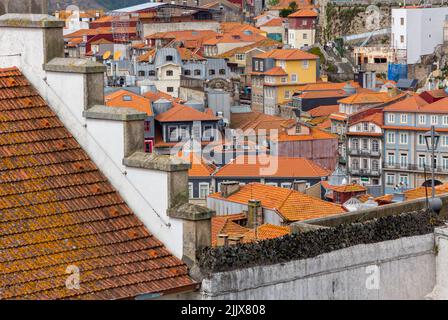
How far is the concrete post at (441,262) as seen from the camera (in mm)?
12117

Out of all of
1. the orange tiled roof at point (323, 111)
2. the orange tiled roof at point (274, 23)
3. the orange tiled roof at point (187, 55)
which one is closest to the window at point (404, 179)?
the orange tiled roof at point (323, 111)

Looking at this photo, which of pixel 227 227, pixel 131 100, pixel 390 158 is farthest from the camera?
pixel 390 158

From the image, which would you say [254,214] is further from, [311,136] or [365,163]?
[365,163]

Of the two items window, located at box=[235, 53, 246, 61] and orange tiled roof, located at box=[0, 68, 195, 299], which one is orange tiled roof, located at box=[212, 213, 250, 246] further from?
window, located at box=[235, 53, 246, 61]

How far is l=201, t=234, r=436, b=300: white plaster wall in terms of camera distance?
400 inches

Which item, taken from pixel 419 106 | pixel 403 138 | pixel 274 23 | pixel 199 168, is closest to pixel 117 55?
pixel 274 23

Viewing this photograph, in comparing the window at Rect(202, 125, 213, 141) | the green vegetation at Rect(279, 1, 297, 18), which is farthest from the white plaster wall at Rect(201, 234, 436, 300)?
the green vegetation at Rect(279, 1, 297, 18)

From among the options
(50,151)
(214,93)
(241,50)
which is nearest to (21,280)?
(50,151)

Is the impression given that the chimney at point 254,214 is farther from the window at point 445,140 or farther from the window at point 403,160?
the window at point 403,160

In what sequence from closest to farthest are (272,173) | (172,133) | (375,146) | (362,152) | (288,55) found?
(272,173), (172,133), (362,152), (375,146), (288,55)

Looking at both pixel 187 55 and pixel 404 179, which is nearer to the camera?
pixel 404 179

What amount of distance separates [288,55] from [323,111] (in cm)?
1287

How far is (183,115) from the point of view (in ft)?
236
